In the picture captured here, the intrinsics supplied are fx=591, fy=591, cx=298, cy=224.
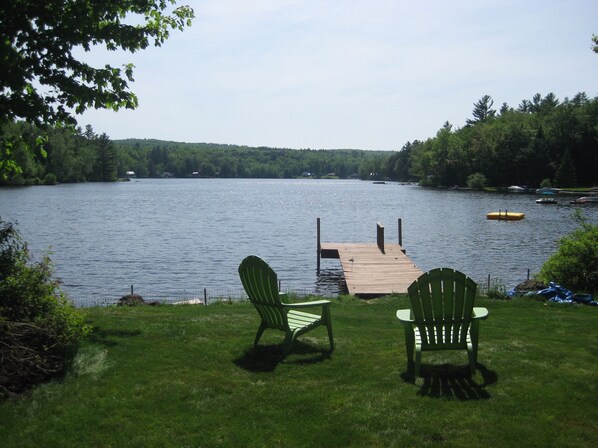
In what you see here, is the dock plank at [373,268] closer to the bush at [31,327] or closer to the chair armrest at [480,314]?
the chair armrest at [480,314]

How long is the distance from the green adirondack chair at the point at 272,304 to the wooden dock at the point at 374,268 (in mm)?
8391

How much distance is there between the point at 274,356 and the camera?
271 inches

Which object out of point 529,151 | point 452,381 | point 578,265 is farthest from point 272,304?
point 529,151

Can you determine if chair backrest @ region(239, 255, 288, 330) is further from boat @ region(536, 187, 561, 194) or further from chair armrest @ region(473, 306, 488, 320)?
boat @ region(536, 187, 561, 194)

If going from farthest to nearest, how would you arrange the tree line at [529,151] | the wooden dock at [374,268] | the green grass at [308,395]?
→ the tree line at [529,151] → the wooden dock at [374,268] → the green grass at [308,395]

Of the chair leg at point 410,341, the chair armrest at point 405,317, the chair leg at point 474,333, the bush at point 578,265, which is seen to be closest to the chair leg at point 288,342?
the chair armrest at point 405,317

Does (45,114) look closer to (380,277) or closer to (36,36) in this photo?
(36,36)

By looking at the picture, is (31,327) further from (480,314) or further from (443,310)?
(480,314)

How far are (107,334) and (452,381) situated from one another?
4434 millimetres

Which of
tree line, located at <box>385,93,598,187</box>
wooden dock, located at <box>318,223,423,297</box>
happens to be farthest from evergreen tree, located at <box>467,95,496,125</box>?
wooden dock, located at <box>318,223,423,297</box>

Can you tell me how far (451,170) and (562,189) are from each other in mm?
28051

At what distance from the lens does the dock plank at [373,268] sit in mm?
16297

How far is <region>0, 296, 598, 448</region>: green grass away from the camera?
445cm

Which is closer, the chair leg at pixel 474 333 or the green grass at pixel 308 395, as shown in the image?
the green grass at pixel 308 395
